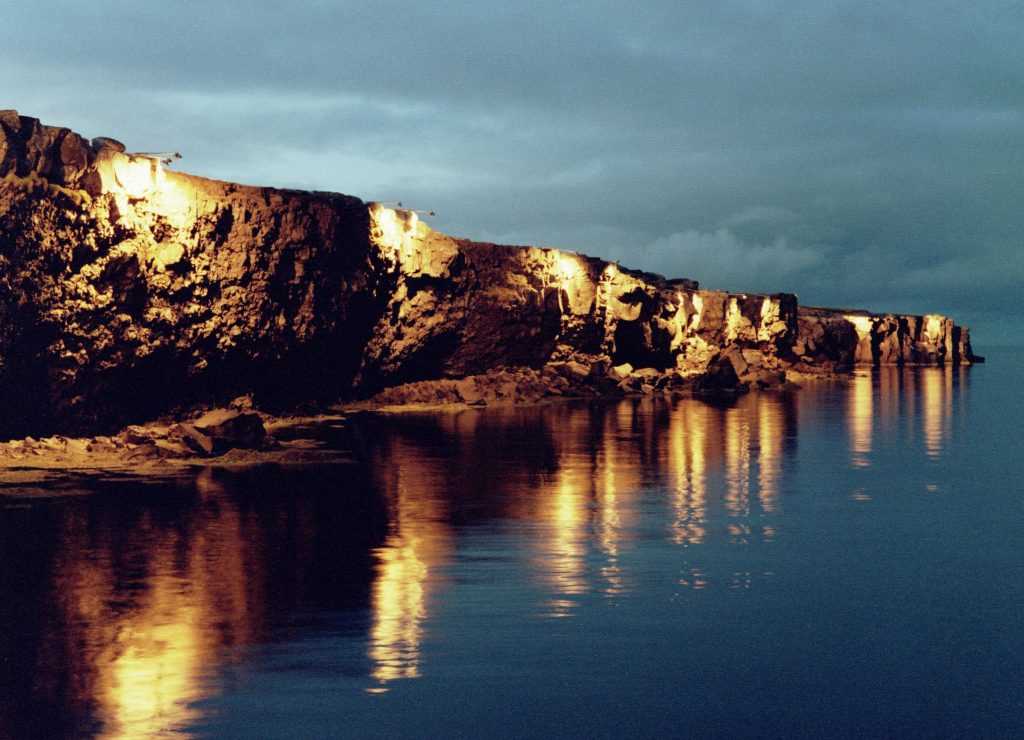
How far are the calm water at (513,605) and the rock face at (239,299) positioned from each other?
8.18m

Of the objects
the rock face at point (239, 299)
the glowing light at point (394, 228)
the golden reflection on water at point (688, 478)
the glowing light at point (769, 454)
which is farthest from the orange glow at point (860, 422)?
the glowing light at point (394, 228)

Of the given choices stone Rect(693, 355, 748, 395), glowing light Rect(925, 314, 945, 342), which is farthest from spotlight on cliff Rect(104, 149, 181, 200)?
glowing light Rect(925, 314, 945, 342)

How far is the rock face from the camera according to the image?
30672 millimetres

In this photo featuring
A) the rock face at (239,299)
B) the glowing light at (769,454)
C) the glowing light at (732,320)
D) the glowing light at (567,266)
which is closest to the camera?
the glowing light at (769,454)

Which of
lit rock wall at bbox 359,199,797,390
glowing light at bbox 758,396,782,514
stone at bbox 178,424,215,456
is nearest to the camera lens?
glowing light at bbox 758,396,782,514

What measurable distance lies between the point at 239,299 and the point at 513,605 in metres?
27.8

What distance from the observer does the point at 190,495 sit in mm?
22812

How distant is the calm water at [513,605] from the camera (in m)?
9.95

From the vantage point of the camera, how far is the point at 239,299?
3944 centimetres

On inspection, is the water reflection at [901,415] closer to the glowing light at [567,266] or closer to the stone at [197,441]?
the stone at [197,441]

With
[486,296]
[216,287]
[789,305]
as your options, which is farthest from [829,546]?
[789,305]

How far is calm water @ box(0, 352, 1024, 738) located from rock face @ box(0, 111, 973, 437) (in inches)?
322

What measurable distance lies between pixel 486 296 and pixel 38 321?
34977 mm

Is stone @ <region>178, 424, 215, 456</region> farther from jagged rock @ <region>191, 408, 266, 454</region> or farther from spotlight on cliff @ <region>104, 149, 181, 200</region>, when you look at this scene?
spotlight on cliff @ <region>104, 149, 181, 200</region>
